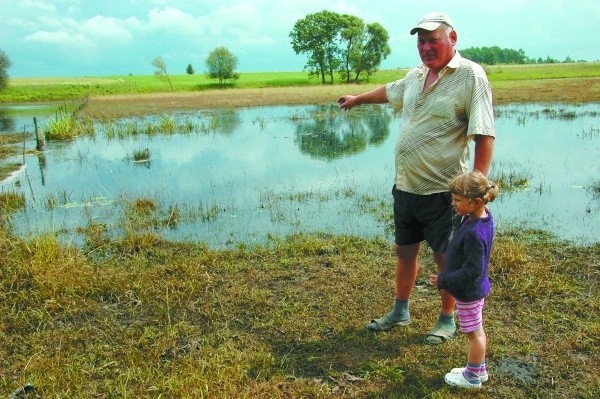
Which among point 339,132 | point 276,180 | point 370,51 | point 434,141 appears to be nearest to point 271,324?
point 434,141

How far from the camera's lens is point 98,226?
7.69 m

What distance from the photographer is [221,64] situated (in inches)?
2936

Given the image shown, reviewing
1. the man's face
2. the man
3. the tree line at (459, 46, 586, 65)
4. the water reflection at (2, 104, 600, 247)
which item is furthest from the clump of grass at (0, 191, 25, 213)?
the tree line at (459, 46, 586, 65)

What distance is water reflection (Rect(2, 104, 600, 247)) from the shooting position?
25.8 feet

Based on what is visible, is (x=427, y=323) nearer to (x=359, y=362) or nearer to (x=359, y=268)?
(x=359, y=362)

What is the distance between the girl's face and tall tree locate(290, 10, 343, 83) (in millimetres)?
72766

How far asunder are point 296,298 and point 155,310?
1.33 m

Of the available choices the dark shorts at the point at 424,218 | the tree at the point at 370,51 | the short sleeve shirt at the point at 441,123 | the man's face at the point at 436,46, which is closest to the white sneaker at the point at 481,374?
the dark shorts at the point at 424,218

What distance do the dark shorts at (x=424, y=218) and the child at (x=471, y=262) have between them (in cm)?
41

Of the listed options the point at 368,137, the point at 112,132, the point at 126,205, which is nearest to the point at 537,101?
the point at 368,137

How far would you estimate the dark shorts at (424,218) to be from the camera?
11.7ft

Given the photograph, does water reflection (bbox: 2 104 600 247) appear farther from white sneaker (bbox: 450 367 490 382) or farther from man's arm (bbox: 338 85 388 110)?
white sneaker (bbox: 450 367 490 382)

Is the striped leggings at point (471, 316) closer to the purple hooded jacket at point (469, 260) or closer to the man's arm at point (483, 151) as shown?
the purple hooded jacket at point (469, 260)

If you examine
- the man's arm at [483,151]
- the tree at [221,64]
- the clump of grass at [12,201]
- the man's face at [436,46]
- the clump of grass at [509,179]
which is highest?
the tree at [221,64]
